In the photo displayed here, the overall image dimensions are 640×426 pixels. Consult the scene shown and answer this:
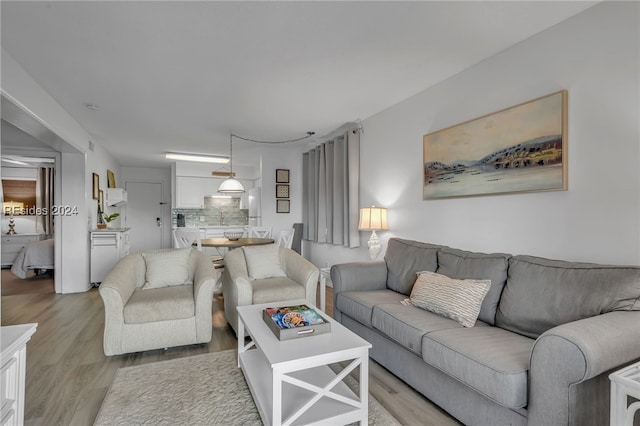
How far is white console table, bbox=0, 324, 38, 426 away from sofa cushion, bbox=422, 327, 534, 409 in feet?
6.41

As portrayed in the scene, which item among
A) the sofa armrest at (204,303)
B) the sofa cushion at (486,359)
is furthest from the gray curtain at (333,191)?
the sofa cushion at (486,359)

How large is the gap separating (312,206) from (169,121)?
8.94 ft

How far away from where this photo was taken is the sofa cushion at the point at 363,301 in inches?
98.9

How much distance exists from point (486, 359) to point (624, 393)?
49 cm

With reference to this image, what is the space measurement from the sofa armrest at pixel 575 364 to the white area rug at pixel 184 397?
0.80 m

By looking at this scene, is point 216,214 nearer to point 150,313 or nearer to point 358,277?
point 150,313

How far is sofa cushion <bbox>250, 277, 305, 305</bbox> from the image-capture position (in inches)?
115

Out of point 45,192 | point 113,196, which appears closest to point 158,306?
point 113,196

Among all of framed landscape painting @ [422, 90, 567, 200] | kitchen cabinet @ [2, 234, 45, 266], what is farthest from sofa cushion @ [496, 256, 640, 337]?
kitchen cabinet @ [2, 234, 45, 266]

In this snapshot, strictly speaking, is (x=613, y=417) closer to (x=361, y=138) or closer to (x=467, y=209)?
(x=467, y=209)

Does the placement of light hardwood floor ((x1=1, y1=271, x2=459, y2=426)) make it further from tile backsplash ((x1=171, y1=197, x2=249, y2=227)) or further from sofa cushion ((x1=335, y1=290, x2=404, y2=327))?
tile backsplash ((x1=171, y1=197, x2=249, y2=227))

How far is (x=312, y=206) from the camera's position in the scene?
19.6ft

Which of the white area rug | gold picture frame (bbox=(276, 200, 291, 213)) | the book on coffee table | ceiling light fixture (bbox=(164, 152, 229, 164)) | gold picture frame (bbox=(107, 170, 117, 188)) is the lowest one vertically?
the white area rug

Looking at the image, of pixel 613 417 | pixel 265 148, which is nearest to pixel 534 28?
pixel 613 417
